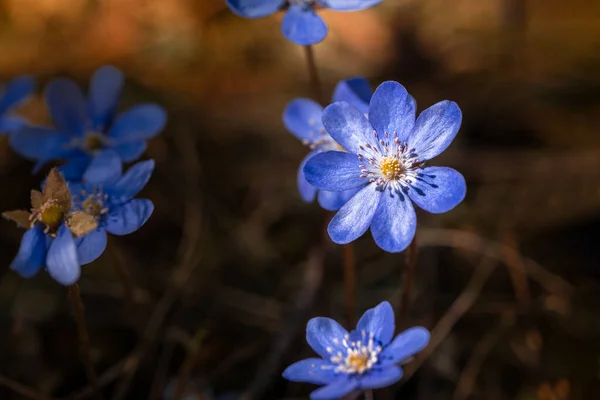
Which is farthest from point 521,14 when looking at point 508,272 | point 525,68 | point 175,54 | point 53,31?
point 53,31

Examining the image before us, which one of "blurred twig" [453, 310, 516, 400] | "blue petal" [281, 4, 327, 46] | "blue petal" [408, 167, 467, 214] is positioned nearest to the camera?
"blue petal" [408, 167, 467, 214]

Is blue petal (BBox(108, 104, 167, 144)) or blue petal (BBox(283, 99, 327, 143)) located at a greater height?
blue petal (BBox(283, 99, 327, 143))

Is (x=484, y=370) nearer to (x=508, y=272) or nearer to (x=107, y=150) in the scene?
(x=508, y=272)

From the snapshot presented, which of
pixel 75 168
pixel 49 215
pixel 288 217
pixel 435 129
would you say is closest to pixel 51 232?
pixel 49 215

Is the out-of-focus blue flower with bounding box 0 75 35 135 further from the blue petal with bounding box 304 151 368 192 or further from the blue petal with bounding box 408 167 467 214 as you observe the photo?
the blue petal with bounding box 408 167 467 214

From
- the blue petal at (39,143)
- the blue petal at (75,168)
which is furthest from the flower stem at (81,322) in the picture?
the blue petal at (39,143)

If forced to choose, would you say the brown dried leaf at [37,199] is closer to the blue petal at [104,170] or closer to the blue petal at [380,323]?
the blue petal at [104,170]

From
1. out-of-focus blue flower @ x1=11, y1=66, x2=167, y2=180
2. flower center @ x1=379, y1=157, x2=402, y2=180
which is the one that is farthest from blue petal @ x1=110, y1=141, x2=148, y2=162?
flower center @ x1=379, y1=157, x2=402, y2=180
